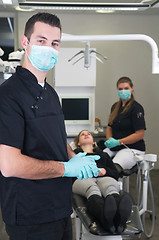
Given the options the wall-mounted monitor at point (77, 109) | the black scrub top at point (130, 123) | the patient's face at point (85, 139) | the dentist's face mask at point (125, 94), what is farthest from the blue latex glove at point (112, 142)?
the wall-mounted monitor at point (77, 109)

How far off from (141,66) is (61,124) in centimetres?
378

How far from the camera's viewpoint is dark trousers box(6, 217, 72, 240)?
1.23 metres

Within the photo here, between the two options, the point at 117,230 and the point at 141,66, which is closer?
the point at 117,230

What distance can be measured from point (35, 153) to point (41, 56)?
385 mm

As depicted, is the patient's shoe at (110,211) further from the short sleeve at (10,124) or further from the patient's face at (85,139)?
the patient's face at (85,139)

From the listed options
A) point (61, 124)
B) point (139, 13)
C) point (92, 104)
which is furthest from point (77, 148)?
point (139, 13)

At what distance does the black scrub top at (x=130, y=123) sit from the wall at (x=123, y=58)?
1583 millimetres

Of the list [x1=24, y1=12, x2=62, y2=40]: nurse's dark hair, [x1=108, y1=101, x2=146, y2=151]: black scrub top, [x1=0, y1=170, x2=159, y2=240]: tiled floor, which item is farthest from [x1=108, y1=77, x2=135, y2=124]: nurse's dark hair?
[x1=24, y1=12, x2=62, y2=40]: nurse's dark hair

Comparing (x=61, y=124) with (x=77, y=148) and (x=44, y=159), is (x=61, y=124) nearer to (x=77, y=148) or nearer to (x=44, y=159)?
(x=44, y=159)

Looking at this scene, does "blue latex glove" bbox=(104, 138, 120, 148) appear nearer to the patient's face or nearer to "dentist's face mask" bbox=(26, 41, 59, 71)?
the patient's face

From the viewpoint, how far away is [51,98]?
4.53 feet

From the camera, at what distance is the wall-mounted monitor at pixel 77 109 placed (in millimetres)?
3714

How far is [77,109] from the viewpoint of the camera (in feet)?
12.3

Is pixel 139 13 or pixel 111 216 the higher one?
pixel 139 13
